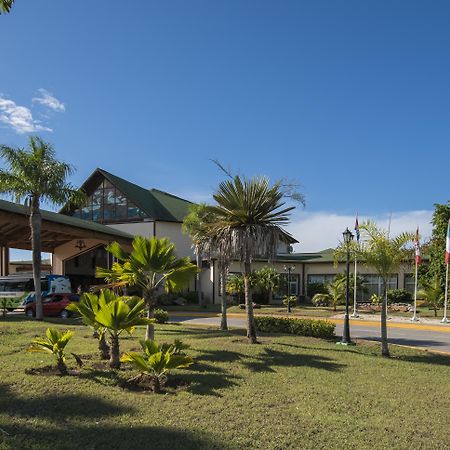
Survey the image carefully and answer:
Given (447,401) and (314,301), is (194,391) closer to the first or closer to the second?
(447,401)

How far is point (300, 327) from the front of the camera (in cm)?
1709

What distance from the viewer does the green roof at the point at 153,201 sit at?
1687 inches

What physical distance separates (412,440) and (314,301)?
110 feet

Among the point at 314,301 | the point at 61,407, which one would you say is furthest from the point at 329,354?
the point at 314,301

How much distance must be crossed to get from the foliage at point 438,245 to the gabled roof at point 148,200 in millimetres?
19915

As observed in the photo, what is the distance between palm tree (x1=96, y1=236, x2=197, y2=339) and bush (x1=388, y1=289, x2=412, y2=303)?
108 feet

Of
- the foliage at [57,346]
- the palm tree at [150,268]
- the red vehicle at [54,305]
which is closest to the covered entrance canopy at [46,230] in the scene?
the red vehicle at [54,305]

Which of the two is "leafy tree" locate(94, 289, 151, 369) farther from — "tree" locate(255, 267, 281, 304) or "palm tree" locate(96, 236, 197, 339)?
"tree" locate(255, 267, 281, 304)

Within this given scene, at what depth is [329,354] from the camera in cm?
1278

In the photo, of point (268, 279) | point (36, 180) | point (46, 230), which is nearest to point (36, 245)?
point (36, 180)

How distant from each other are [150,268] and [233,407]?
13.0 feet

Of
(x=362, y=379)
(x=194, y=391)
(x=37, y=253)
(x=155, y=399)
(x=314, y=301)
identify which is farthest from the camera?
(x=314, y=301)

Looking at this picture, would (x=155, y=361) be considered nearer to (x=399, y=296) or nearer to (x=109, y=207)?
(x=399, y=296)

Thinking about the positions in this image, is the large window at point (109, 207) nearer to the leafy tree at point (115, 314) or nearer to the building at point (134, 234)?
the building at point (134, 234)
